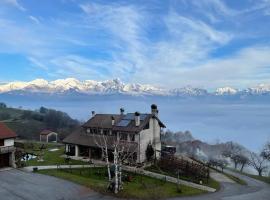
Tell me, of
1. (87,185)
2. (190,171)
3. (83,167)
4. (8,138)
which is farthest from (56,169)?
(190,171)

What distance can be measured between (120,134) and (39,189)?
81.6ft

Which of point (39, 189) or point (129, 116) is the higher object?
point (129, 116)

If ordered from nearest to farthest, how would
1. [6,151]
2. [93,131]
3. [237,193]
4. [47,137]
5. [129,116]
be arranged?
[237,193]
[6,151]
[129,116]
[93,131]
[47,137]

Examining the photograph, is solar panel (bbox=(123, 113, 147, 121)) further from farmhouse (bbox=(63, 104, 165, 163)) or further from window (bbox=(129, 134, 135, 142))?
window (bbox=(129, 134, 135, 142))

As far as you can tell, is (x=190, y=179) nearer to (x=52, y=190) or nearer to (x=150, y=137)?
(x=150, y=137)

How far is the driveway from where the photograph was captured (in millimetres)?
39094

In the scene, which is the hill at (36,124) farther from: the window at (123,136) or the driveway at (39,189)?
the driveway at (39,189)

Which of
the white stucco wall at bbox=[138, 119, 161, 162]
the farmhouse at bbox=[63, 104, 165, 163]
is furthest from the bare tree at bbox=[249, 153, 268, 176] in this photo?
the farmhouse at bbox=[63, 104, 165, 163]

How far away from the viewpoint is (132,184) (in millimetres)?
47156

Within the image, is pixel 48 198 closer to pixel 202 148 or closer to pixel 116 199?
pixel 116 199

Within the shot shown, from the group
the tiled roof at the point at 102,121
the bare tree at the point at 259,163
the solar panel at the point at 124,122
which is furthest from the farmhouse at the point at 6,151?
the bare tree at the point at 259,163

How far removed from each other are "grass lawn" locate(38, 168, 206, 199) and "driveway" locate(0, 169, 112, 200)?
170 centimetres

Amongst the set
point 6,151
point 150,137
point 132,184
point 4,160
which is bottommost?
point 132,184

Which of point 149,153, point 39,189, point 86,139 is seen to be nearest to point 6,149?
point 39,189
